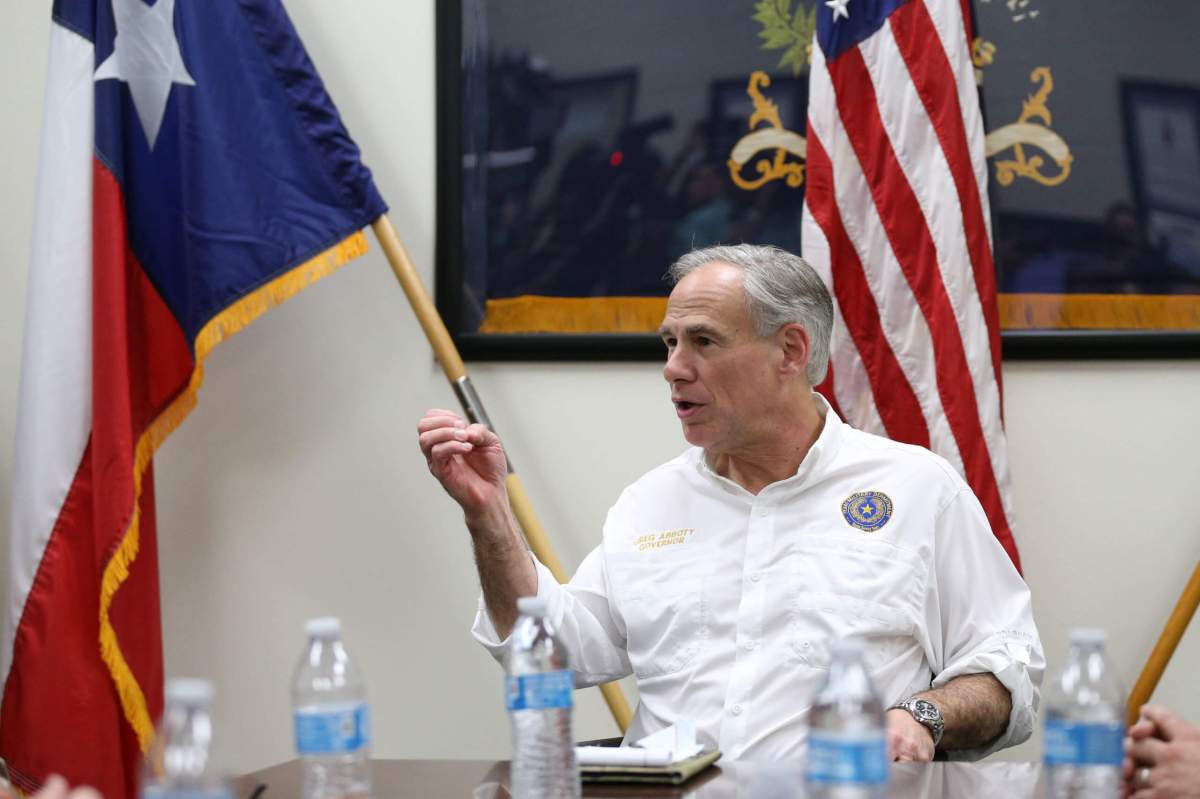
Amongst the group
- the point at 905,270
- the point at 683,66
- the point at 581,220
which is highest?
the point at 683,66

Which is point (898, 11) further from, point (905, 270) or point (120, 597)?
point (120, 597)

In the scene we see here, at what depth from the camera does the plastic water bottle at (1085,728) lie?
1289 mm

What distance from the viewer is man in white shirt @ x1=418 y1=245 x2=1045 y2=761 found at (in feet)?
6.99

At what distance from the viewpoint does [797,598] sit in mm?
2182

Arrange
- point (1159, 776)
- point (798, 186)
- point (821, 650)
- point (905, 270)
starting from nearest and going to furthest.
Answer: point (1159, 776), point (821, 650), point (905, 270), point (798, 186)

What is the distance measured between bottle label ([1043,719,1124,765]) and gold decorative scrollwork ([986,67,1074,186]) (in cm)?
177

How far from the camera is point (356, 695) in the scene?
1646 mm

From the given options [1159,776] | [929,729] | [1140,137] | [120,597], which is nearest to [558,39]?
[1140,137]

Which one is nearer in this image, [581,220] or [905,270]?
[905,270]

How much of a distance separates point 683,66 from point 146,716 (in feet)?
5.90

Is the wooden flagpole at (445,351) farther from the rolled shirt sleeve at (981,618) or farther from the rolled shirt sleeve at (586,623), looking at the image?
the rolled shirt sleeve at (981,618)

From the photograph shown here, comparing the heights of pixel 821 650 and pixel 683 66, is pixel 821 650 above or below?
below

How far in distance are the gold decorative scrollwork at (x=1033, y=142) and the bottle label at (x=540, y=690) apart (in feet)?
6.06

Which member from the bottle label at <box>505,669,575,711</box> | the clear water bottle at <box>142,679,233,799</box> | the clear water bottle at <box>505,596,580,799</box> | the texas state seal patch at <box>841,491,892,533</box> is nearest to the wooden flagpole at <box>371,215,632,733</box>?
the texas state seal patch at <box>841,491,892,533</box>
